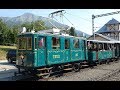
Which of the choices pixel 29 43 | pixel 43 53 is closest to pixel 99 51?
pixel 43 53

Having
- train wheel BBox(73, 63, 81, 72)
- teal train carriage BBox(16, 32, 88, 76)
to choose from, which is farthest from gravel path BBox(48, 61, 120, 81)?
teal train carriage BBox(16, 32, 88, 76)

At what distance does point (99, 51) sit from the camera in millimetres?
24719

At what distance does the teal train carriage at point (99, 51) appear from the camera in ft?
74.4

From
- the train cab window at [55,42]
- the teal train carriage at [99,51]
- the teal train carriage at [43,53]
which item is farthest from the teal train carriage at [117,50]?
the train cab window at [55,42]

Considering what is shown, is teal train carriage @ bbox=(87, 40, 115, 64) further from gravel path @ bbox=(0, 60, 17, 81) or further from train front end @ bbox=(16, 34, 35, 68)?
train front end @ bbox=(16, 34, 35, 68)

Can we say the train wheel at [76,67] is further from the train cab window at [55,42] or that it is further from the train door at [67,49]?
the train cab window at [55,42]

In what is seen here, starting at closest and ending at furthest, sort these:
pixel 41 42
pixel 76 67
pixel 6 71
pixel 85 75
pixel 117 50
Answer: pixel 41 42
pixel 85 75
pixel 6 71
pixel 76 67
pixel 117 50

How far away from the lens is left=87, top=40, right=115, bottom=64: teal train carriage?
22.7 meters

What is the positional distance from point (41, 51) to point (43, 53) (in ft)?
0.81

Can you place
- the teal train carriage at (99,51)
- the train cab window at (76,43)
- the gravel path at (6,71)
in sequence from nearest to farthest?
the gravel path at (6,71) → the train cab window at (76,43) → the teal train carriage at (99,51)

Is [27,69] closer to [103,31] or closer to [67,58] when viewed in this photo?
[67,58]

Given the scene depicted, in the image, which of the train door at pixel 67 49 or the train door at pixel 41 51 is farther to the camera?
the train door at pixel 67 49

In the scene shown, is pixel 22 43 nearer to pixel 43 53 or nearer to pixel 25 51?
pixel 25 51

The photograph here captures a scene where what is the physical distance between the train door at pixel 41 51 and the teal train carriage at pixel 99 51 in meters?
8.88
